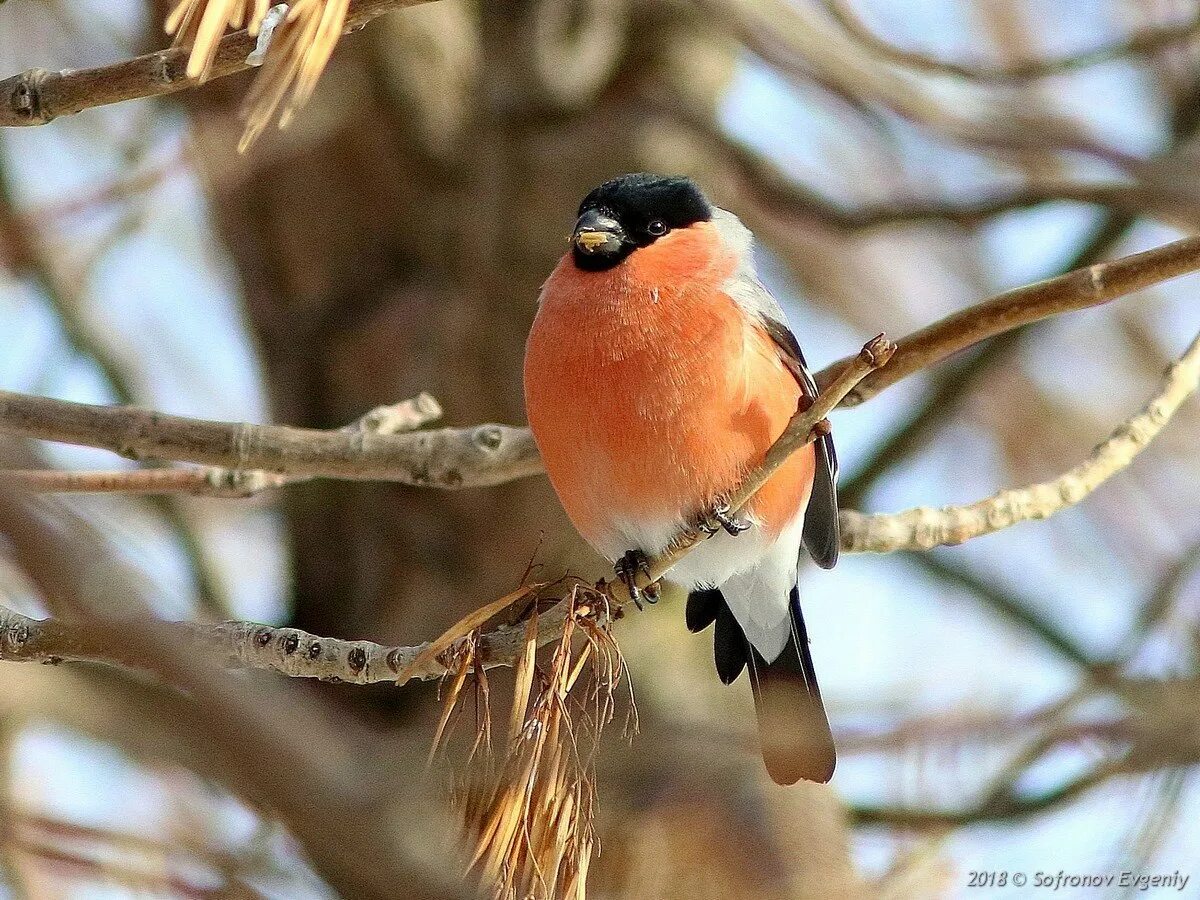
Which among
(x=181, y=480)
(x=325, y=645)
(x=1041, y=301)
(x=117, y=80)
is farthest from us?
(x=181, y=480)

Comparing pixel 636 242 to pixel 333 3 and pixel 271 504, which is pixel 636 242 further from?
pixel 271 504

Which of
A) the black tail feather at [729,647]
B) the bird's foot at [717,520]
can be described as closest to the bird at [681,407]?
the bird's foot at [717,520]

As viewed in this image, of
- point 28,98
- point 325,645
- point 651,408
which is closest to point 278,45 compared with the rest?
point 28,98

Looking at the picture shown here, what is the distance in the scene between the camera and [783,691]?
126 inches

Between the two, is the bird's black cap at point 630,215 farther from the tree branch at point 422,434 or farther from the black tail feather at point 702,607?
the black tail feather at point 702,607

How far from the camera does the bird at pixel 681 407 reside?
8.24ft

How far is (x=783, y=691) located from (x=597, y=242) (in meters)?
1.20

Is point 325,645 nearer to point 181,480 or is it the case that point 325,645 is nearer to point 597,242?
point 181,480

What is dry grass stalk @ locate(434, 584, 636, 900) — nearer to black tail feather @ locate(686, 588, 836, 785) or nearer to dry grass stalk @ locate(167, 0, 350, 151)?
dry grass stalk @ locate(167, 0, 350, 151)

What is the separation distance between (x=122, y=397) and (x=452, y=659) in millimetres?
2904

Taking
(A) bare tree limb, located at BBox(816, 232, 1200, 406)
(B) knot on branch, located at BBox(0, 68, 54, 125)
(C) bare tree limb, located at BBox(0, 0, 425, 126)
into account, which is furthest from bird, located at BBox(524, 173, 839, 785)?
(B) knot on branch, located at BBox(0, 68, 54, 125)

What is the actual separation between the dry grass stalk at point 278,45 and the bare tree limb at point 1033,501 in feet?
5.24

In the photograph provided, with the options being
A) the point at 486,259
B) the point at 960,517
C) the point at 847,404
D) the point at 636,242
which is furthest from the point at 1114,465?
the point at 486,259

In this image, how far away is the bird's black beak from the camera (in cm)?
279
